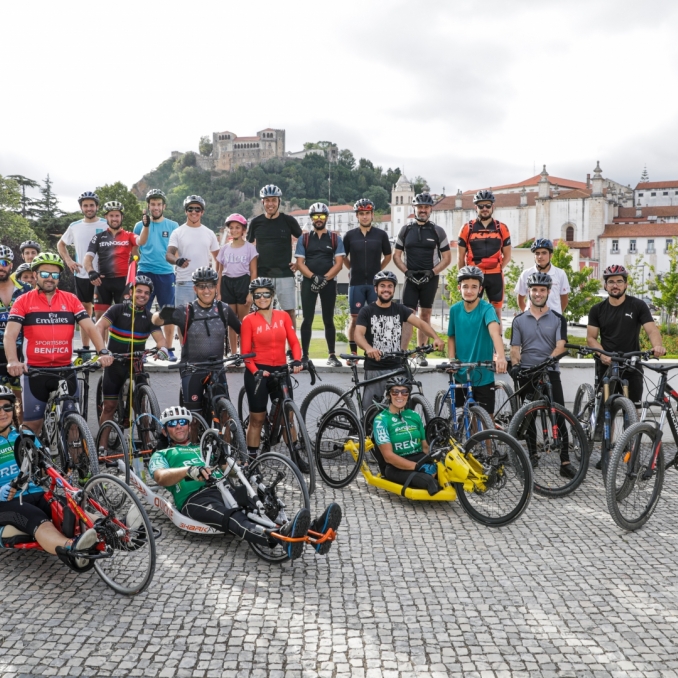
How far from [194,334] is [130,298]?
3.17 ft

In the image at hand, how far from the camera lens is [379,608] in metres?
4.73

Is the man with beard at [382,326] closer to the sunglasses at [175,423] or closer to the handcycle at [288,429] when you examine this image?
the handcycle at [288,429]

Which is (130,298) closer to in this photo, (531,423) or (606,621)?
(531,423)

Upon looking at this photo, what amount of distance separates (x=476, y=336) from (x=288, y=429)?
2241mm

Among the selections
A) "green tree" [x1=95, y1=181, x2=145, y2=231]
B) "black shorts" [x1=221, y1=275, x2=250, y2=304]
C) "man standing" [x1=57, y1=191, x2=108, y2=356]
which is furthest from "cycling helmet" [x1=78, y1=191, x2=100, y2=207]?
"green tree" [x1=95, y1=181, x2=145, y2=231]

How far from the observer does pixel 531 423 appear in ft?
24.0

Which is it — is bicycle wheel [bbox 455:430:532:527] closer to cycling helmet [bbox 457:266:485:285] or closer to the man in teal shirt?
the man in teal shirt

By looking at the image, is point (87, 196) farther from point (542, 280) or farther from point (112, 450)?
point (542, 280)

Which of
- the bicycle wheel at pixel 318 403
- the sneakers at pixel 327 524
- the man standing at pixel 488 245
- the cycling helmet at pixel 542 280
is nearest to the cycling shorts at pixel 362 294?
the man standing at pixel 488 245

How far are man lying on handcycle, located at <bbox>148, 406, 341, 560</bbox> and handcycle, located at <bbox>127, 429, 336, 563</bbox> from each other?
53mm

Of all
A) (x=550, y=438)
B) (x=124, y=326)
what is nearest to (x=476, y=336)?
(x=550, y=438)

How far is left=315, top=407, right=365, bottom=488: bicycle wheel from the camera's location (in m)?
7.50

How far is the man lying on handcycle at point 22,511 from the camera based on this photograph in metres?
5.10

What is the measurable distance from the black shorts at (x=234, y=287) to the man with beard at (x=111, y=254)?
4.51 feet
